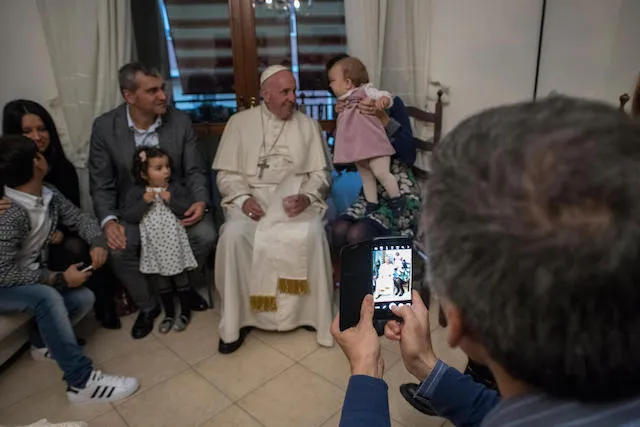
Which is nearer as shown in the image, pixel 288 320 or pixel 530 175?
pixel 530 175

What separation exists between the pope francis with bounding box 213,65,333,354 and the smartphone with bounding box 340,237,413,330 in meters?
0.96

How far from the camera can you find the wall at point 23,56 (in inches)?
93.3

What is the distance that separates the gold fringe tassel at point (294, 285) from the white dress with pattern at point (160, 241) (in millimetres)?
513

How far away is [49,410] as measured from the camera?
5.67 ft

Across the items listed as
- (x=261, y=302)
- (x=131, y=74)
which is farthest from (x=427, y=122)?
(x=131, y=74)

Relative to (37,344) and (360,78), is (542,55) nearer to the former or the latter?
(360,78)

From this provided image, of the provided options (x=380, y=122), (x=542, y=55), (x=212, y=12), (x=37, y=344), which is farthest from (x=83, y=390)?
(x=542, y=55)

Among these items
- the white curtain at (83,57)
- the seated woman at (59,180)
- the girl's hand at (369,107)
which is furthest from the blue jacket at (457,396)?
the white curtain at (83,57)

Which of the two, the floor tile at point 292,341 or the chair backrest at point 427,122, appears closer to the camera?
the floor tile at point 292,341

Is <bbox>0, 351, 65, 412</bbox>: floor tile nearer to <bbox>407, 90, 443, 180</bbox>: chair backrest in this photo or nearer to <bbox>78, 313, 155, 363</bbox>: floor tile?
<bbox>78, 313, 155, 363</bbox>: floor tile

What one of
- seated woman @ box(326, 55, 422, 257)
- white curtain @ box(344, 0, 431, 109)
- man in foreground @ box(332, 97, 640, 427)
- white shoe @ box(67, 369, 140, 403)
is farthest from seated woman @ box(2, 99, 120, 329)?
man in foreground @ box(332, 97, 640, 427)

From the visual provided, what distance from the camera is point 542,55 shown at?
7.44 ft

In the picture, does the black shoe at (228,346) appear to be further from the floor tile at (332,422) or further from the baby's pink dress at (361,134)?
the baby's pink dress at (361,134)

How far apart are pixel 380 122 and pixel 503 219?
186 centimetres
